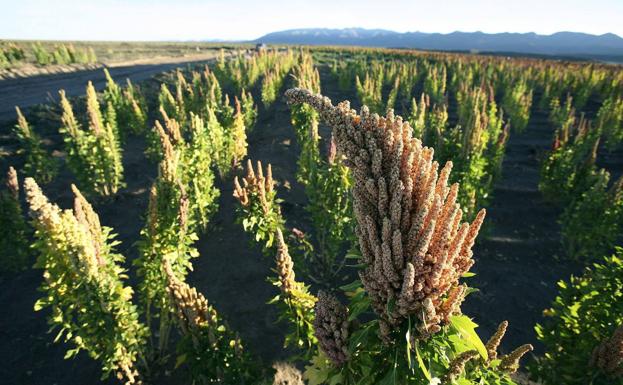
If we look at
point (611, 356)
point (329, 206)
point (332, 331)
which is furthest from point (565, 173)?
point (332, 331)

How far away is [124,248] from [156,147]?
4.73m

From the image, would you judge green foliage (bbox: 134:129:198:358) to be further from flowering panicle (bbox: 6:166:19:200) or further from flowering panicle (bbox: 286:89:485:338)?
flowering panicle (bbox: 6:166:19:200)

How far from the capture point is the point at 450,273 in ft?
6.70

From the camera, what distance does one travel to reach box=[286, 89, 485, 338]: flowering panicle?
192 cm

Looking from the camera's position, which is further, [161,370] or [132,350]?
[161,370]

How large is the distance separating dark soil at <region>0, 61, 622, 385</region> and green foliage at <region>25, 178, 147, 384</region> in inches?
68.9

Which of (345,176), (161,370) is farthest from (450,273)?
(161,370)

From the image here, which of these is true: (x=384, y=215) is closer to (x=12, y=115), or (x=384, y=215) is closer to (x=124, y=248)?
(x=124, y=248)

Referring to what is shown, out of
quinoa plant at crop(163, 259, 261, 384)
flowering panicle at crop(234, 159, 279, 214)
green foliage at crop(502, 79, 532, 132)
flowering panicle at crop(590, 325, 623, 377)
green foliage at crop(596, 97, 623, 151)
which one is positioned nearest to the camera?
flowering panicle at crop(590, 325, 623, 377)

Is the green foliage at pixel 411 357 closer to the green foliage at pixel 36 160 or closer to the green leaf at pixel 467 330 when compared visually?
the green leaf at pixel 467 330

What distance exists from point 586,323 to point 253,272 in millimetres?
7142

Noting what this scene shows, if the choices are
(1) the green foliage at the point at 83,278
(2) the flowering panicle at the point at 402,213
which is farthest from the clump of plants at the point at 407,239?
(1) the green foliage at the point at 83,278

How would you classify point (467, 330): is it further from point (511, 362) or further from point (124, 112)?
point (124, 112)

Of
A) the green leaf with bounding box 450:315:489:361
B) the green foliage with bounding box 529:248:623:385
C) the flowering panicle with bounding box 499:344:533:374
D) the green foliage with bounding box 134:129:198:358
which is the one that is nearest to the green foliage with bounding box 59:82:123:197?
the green foliage with bounding box 134:129:198:358
